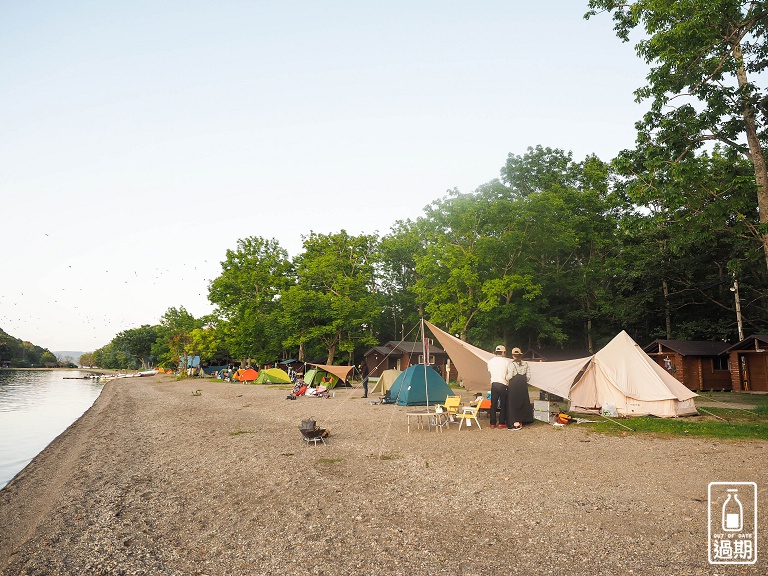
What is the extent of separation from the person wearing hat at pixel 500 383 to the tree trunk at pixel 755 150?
8.45 m

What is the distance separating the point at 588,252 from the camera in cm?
4297

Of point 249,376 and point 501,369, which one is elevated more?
point 501,369

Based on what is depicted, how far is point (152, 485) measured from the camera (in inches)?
305

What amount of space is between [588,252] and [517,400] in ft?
114

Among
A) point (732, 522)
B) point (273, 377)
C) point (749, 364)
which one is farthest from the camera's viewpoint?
point (273, 377)

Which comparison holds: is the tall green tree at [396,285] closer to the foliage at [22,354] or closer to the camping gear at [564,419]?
the camping gear at [564,419]

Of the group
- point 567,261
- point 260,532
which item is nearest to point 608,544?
point 260,532

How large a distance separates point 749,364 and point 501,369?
22172 millimetres

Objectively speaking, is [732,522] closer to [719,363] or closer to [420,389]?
[420,389]

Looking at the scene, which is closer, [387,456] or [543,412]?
[387,456]

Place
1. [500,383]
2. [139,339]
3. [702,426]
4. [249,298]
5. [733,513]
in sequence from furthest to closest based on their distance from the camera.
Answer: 1. [139,339]
2. [249,298]
3. [500,383]
4. [702,426]
5. [733,513]

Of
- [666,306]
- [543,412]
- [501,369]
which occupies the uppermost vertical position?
[666,306]

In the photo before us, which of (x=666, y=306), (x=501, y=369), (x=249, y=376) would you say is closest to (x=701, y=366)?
(x=666, y=306)

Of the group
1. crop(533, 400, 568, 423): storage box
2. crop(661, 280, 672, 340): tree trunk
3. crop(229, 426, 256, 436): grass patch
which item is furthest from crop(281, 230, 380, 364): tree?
crop(533, 400, 568, 423): storage box
